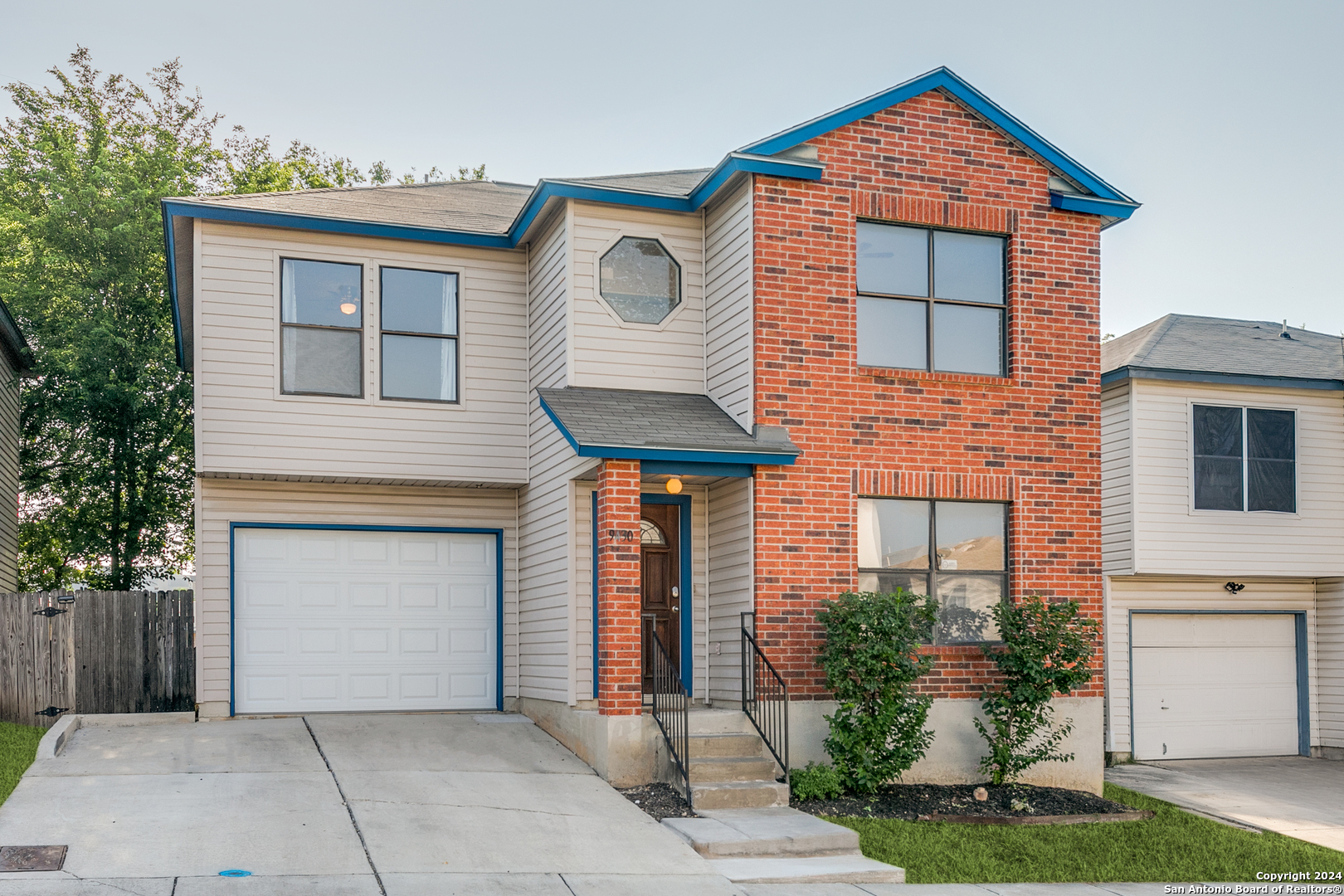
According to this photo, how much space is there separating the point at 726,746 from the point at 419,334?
5.87 m

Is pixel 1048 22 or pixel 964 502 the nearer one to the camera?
pixel 964 502

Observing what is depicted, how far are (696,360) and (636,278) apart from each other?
1.09 m

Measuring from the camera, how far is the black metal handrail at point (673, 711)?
33.7ft

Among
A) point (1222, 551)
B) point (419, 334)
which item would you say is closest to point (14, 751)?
point (419, 334)

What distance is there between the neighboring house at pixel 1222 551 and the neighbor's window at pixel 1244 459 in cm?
2

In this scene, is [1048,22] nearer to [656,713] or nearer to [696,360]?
[696,360]

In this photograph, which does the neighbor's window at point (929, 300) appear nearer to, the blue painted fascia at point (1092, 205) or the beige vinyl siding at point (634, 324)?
the blue painted fascia at point (1092, 205)

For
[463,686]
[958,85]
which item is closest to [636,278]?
[958,85]

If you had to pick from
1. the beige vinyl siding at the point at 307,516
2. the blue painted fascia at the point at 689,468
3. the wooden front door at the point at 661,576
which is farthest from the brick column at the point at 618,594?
the beige vinyl siding at the point at 307,516

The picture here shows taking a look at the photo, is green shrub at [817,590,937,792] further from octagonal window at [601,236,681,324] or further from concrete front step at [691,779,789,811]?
octagonal window at [601,236,681,324]

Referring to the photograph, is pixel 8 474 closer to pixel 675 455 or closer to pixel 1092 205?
pixel 675 455

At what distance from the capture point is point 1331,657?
1677 cm

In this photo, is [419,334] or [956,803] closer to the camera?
[956,803]

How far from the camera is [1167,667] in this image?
16297mm
